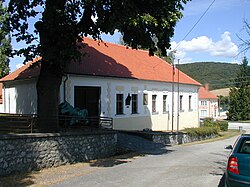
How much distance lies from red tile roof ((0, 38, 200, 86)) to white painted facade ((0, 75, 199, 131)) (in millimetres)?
491

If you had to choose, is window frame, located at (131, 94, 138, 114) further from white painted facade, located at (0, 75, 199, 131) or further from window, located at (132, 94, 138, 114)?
white painted facade, located at (0, 75, 199, 131)

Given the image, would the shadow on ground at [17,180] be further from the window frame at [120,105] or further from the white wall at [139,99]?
the window frame at [120,105]

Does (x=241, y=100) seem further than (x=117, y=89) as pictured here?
Yes

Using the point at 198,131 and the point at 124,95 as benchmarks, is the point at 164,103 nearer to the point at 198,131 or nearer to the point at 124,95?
the point at 198,131

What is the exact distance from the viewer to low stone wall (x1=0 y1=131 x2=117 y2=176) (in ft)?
36.8

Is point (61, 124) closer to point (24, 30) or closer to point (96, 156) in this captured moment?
point (96, 156)

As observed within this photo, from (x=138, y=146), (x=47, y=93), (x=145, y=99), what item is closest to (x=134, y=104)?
(x=145, y=99)

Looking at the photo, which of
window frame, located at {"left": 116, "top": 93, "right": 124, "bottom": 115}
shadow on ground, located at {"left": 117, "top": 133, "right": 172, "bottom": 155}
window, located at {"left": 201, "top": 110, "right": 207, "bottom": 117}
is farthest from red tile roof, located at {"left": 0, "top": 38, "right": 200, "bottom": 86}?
window, located at {"left": 201, "top": 110, "right": 207, "bottom": 117}

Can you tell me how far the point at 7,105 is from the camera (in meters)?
27.7

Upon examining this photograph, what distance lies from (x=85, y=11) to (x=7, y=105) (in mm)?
15651

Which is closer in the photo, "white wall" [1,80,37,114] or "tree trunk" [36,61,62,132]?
"tree trunk" [36,61,62,132]

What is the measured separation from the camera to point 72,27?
1445cm

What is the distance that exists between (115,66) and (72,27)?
14.6m

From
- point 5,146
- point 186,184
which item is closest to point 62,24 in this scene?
point 5,146
